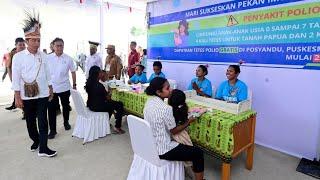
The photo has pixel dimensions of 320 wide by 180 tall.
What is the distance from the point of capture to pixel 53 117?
11.3 ft

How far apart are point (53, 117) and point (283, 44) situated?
10.7 ft

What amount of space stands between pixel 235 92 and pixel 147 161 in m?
1.47

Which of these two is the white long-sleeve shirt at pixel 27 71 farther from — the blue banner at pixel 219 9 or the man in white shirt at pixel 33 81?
the blue banner at pixel 219 9

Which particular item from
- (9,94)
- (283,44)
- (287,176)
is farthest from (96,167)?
(9,94)

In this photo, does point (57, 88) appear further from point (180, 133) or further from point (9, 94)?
point (9, 94)

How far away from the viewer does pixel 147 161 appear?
1946 mm

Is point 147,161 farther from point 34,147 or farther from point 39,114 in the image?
point 34,147

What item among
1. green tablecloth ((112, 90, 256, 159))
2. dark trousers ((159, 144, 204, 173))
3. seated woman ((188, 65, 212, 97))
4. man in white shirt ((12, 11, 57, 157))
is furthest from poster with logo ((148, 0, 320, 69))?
man in white shirt ((12, 11, 57, 157))

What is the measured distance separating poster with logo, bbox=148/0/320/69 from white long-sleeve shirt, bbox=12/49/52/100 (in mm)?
2418

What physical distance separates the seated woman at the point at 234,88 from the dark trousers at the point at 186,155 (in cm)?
106

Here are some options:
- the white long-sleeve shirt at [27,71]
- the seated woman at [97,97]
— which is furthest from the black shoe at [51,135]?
the white long-sleeve shirt at [27,71]

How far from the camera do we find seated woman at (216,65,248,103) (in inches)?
111

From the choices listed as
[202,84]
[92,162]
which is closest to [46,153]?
[92,162]

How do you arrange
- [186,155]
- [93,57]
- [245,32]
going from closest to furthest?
[186,155] → [245,32] → [93,57]
